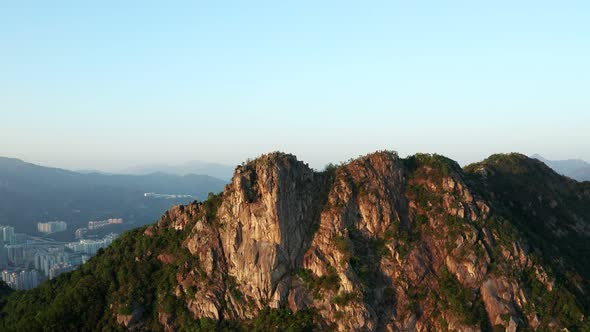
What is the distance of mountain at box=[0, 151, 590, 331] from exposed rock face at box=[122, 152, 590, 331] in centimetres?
11

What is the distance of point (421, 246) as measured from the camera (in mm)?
45844

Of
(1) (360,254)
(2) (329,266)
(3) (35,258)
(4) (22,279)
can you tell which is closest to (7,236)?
(3) (35,258)

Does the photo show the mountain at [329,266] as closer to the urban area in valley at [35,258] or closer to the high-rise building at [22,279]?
the high-rise building at [22,279]

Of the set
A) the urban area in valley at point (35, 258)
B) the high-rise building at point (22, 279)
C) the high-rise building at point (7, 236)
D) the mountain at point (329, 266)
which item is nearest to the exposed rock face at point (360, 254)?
the mountain at point (329, 266)

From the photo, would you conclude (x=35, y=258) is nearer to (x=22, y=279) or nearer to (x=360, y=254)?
(x=22, y=279)

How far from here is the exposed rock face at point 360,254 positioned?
138ft

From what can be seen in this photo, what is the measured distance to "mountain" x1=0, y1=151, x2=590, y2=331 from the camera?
42000mm

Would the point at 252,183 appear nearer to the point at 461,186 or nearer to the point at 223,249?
the point at 223,249

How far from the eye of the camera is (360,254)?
4528 centimetres

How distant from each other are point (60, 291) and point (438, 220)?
39.6 metres

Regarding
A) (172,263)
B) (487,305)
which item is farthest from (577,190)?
(172,263)

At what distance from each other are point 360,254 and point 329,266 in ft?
10.8

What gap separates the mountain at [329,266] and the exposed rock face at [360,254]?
0.36 feet

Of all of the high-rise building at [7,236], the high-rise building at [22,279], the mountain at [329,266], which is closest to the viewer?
the mountain at [329,266]
